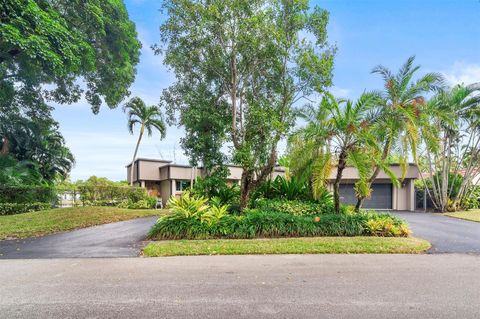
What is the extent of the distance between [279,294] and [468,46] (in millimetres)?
8978

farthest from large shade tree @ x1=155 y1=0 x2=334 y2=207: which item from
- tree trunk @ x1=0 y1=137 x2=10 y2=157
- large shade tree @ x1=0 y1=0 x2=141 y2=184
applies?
tree trunk @ x1=0 y1=137 x2=10 y2=157

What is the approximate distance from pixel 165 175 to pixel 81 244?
12636 millimetres

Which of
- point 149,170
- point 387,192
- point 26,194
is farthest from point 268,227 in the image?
point 149,170

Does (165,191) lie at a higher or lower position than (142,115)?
lower

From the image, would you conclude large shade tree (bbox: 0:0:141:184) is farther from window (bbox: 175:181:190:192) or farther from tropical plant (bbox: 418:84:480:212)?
tropical plant (bbox: 418:84:480:212)

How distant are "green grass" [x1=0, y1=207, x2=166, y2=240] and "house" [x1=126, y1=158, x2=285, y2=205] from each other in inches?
233

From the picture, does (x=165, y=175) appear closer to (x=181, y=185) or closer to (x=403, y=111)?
(x=181, y=185)

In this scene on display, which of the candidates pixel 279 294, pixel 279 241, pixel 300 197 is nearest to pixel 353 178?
pixel 300 197

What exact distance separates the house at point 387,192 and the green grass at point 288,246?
37.8 feet

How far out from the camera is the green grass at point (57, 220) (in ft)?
31.6

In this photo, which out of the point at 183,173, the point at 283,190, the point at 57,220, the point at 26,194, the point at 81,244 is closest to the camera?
the point at 81,244

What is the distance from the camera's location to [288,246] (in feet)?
22.9

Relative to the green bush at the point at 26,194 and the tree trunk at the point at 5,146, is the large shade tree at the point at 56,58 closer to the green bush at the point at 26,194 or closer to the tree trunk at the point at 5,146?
the tree trunk at the point at 5,146

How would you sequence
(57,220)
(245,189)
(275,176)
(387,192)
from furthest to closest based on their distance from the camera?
(275,176), (387,192), (57,220), (245,189)
